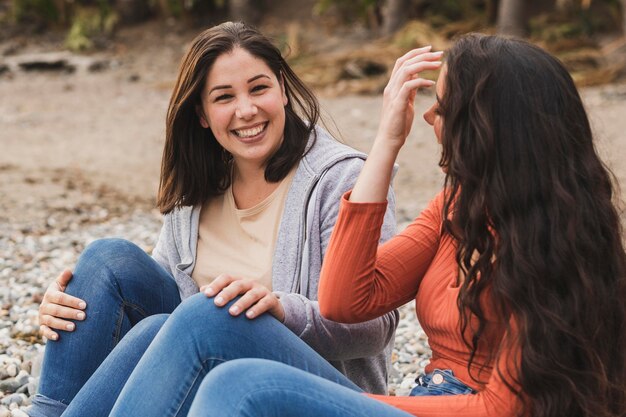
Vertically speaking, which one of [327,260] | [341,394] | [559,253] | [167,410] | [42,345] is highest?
[559,253]

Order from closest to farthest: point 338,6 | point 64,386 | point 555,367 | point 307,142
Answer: point 555,367, point 64,386, point 307,142, point 338,6

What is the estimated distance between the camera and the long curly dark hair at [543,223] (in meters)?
2.07

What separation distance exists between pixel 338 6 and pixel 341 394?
16176 millimetres

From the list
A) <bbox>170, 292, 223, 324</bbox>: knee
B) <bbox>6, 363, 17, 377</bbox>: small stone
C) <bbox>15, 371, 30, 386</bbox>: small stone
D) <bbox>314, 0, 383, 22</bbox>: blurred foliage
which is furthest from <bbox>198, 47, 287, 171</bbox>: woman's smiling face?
<bbox>314, 0, 383, 22</bbox>: blurred foliage

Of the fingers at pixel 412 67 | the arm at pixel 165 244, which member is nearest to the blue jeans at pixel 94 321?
the arm at pixel 165 244

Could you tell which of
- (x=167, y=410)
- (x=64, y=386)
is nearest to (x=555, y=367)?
(x=167, y=410)

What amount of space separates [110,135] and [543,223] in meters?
10.4

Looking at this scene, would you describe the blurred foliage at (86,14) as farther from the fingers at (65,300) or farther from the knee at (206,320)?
the knee at (206,320)

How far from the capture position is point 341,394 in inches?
84.6

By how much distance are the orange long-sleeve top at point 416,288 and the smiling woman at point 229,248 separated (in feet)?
0.63

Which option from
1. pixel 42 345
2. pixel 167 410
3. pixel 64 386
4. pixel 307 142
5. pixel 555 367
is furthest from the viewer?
pixel 42 345

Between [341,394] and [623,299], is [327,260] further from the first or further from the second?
[623,299]

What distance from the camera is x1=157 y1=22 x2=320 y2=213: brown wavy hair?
3.13 metres

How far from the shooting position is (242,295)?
254cm
